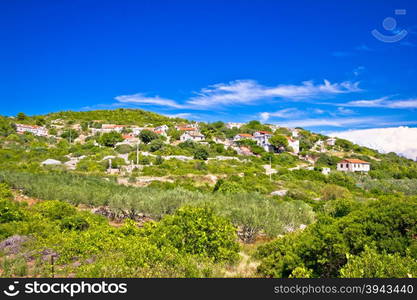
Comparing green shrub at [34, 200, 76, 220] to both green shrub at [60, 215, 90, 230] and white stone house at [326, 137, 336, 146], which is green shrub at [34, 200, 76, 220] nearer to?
green shrub at [60, 215, 90, 230]

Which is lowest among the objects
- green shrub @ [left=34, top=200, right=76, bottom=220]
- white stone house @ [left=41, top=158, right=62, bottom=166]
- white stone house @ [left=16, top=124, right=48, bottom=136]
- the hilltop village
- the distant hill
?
green shrub @ [left=34, top=200, right=76, bottom=220]

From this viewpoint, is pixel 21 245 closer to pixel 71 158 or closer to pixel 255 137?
pixel 71 158

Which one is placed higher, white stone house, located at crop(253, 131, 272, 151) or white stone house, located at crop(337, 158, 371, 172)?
white stone house, located at crop(253, 131, 272, 151)

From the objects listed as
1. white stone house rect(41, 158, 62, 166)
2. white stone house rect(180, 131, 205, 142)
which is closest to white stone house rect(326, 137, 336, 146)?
white stone house rect(180, 131, 205, 142)

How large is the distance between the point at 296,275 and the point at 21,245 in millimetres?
12209

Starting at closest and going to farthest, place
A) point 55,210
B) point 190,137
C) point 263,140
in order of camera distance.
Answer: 1. point 55,210
2. point 190,137
3. point 263,140

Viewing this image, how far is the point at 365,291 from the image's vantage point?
566 centimetres

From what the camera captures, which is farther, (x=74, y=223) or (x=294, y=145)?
(x=294, y=145)

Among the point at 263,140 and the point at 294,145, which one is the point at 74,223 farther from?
the point at 294,145

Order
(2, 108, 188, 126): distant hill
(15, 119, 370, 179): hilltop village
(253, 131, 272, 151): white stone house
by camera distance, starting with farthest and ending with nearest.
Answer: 1. (2, 108, 188, 126): distant hill
2. (253, 131, 272, 151): white stone house
3. (15, 119, 370, 179): hilltop village

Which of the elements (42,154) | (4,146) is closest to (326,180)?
(42,154)

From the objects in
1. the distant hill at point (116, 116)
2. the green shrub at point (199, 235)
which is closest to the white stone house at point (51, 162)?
the green shrub at point (199, 235)

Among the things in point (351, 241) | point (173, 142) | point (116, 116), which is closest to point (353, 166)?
point (173, 142)

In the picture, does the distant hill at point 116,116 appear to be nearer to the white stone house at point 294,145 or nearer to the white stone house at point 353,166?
the white stone house at point 294,145
